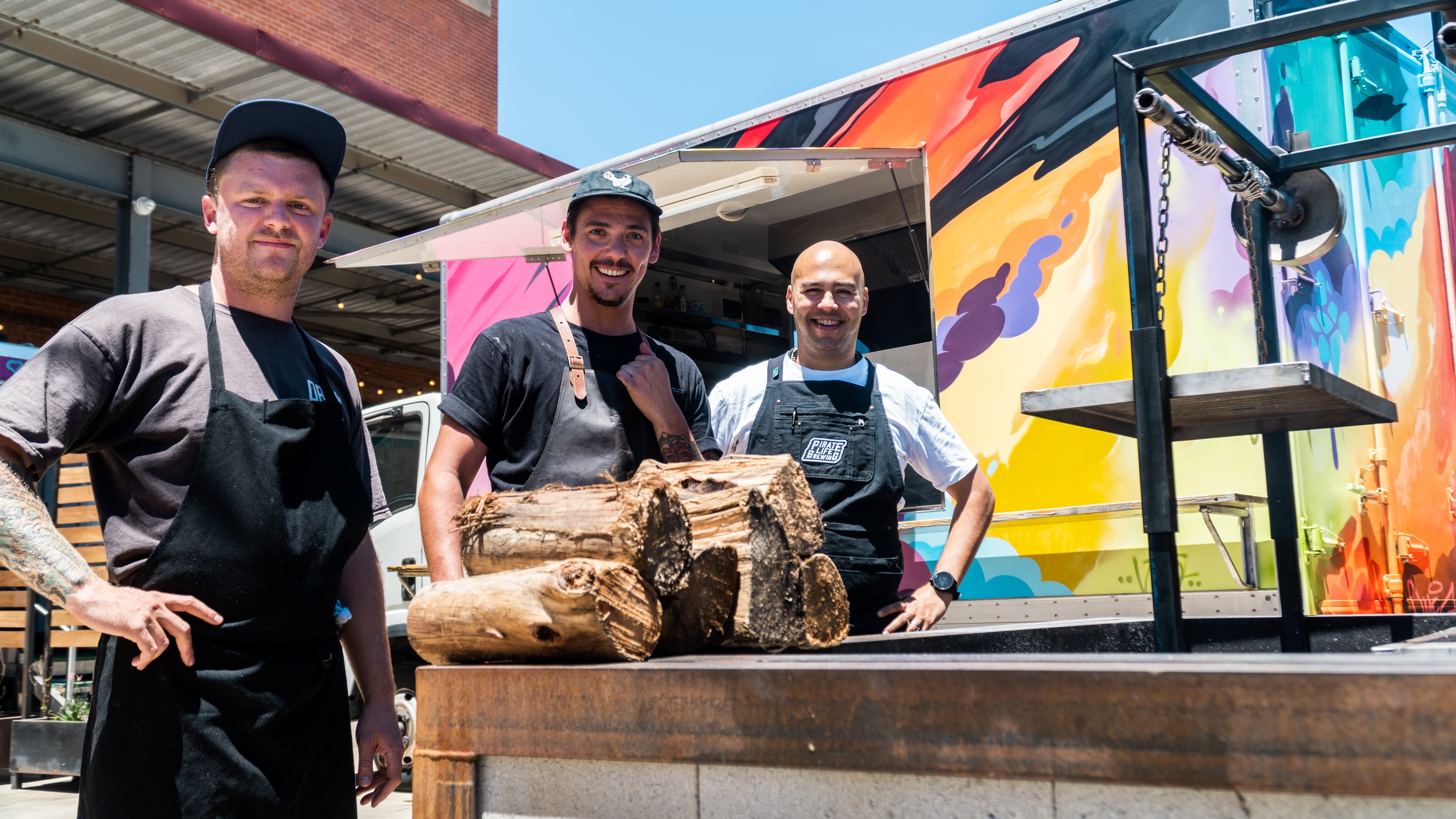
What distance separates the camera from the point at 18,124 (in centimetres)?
857

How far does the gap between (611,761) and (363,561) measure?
845mm

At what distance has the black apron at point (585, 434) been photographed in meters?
2.28

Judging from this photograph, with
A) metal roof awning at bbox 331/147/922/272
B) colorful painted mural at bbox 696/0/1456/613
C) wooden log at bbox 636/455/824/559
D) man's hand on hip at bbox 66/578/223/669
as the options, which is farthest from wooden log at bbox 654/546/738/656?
metal roof awning at bbox 331/147/922/272

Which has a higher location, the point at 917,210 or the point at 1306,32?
the point at 917,210

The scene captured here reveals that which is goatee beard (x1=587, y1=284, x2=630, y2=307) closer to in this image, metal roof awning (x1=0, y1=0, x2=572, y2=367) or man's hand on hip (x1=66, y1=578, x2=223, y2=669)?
man's hand on hip (x1=66, y1=578, x2=223, y2=669)

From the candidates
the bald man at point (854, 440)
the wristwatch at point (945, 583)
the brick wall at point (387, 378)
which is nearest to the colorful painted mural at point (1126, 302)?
the bald man at point (854, 440)

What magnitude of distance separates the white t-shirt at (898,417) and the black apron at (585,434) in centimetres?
89

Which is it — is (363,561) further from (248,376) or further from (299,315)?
(299,315)

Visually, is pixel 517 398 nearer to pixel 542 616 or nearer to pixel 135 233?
pixel 542 616

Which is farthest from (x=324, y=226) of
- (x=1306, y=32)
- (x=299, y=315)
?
(x=299, y=315)

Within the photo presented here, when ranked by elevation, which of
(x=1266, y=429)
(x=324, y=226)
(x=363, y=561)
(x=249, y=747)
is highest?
(x=324, y=226)

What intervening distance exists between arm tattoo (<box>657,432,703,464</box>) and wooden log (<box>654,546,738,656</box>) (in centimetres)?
41

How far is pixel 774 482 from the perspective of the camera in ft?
6.91

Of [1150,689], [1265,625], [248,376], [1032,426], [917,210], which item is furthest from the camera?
[917,210]
